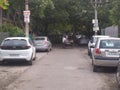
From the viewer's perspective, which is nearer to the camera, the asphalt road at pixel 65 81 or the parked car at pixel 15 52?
the asphalt road at pixel 65 81

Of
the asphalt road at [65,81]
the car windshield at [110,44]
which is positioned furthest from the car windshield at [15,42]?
the car windshield at [110,44]

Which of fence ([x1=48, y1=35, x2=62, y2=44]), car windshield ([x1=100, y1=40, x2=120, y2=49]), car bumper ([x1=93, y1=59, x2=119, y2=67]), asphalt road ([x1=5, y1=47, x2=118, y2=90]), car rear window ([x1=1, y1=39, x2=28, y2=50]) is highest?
car windshield ([x1=100, y1=40, x2=120, y2=49])

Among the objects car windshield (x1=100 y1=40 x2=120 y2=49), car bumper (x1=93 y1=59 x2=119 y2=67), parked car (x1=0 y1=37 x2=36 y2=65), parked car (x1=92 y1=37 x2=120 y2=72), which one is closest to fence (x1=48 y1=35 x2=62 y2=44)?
parked car (x1=0 y1=37 x2=36 y2=65)

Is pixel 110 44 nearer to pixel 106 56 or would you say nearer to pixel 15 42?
pixel 106 56

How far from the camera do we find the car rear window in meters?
21.2

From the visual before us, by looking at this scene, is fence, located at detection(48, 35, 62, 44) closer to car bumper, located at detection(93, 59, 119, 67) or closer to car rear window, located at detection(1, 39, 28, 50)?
car rear window, located at detection(1, 39, 28, 50)

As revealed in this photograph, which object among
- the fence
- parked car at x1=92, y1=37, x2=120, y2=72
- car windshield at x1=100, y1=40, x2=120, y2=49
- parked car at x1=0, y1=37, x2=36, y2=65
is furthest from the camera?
the fence

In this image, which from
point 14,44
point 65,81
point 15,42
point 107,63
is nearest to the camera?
point 65,81

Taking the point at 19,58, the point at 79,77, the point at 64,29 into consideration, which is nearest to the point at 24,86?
the point at 79,77

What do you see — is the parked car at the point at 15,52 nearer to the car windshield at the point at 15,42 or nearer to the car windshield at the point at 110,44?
the car windshield at the point at 15,42

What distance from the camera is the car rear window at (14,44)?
69.6 feet

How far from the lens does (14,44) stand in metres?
21.3

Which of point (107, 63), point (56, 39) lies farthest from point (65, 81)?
point (56, 39)

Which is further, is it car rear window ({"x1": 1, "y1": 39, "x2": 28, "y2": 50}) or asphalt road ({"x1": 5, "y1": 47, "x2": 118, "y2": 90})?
car rear window ({"x1": 1, "y1": 39, "x2": 28, "y2": 50})
